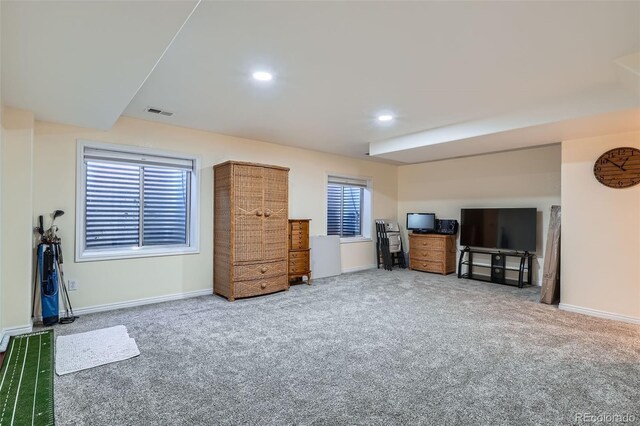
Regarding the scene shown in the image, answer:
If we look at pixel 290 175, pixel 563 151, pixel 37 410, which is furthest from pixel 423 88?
pixel 37 410

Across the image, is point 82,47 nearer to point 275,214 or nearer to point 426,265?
point 275,214

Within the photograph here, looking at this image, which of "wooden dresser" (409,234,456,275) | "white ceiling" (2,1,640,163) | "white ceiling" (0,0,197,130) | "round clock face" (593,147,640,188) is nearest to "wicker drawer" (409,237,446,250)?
"wooden dresser" (409,234,456,275)

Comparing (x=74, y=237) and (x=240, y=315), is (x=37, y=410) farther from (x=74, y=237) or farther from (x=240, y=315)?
(x=74, y=237)

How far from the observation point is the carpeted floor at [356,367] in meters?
1.94

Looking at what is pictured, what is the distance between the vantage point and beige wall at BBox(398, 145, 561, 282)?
17.6 feet

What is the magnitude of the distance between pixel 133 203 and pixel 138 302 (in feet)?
4.18

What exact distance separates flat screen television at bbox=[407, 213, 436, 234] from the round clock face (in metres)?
2.98

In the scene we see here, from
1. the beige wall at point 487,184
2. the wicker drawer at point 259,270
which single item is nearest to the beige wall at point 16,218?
the wicker drawer at point 259,270

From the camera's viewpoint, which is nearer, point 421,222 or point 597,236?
point 597,236

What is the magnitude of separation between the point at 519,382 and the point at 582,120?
2.65 meters

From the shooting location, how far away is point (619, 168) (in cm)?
368

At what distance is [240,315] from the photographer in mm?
3715

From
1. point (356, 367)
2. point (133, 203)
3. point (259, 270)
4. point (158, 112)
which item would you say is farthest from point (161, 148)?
point (356, 367)

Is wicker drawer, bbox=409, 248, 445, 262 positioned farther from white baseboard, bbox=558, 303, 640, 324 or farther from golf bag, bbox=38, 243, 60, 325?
golf bag, bbox=38, 243, 60, 325
